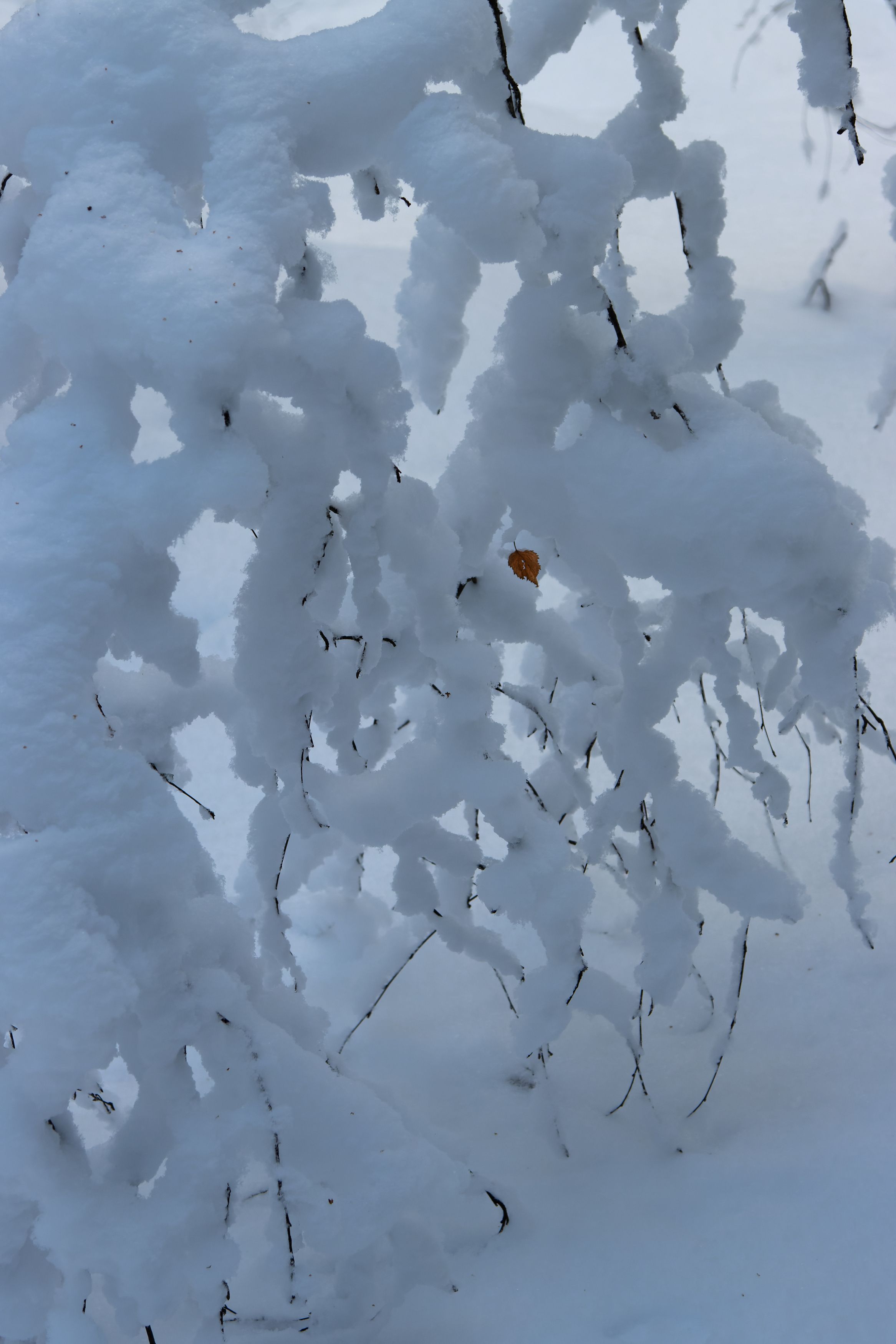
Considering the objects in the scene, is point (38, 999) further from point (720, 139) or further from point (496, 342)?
point (720, 139)

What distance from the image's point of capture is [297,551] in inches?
35.1

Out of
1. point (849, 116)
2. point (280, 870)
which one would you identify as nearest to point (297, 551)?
point (280, 870)

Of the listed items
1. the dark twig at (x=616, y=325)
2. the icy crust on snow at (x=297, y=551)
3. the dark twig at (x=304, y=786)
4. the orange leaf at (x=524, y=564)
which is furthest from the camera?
the orange leaf at (x=524, y=564)

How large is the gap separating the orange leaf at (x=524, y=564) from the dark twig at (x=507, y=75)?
1.99 feet

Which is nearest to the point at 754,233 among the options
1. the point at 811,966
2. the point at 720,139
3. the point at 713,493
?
the point at 720,139

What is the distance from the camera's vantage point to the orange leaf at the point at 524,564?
4.63ft

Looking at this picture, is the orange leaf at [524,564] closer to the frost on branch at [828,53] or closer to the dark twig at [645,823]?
the dark twig at [645,823]

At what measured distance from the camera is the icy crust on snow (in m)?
0.73

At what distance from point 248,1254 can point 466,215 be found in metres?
1.21

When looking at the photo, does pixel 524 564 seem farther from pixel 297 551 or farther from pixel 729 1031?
pixel 729 1031

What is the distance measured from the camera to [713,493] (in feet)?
2.76

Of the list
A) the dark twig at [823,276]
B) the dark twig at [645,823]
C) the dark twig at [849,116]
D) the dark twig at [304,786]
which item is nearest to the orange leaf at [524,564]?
the dark twig at [645,823]

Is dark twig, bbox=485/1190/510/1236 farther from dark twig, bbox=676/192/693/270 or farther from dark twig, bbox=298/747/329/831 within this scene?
dark twig, bbox=676/192/693/270

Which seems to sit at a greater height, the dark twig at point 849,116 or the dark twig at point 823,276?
the dark twig at point 849,116
